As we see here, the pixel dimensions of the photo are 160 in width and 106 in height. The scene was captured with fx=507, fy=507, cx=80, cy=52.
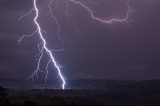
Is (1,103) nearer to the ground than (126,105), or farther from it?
nearer to the ground

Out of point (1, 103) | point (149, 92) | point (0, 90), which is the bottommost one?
point (1, 103)

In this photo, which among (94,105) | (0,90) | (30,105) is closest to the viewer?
(30,105)

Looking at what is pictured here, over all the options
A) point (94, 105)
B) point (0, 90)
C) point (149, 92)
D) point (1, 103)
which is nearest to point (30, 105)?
point (1, 103)

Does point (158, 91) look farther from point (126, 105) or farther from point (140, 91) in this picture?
point (126, 105)

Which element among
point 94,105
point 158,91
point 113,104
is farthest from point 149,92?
point 94,105

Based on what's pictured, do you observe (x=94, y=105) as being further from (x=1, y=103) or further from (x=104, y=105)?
(x=1, y=103)

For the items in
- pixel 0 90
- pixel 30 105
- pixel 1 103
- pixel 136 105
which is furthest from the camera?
pixel 136 105

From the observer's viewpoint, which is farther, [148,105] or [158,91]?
[158,91]

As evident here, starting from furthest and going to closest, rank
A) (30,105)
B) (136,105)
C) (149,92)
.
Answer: (149,92) → (136,105) → (30,105)

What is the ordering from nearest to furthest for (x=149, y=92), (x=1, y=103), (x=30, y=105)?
(x=1, y=103), (x=30, y=105), (x=149, y=92)
